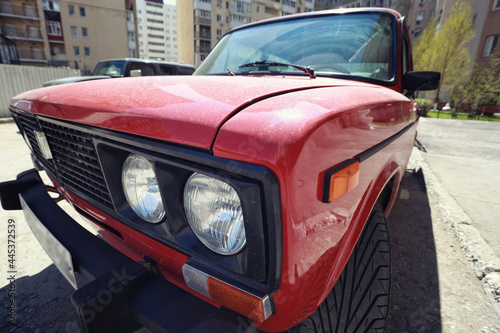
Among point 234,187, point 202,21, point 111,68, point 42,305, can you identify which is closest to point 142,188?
point 234,187

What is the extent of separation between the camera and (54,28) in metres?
36.4

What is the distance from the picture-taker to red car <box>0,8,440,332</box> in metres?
0.66

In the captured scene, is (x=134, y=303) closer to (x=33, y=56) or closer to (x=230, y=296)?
(x=230, y=296)

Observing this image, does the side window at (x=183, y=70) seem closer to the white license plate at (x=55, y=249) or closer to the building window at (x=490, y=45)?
the white license plate at (x=55, y=249)

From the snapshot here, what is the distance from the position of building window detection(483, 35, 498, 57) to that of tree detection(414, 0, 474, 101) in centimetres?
318

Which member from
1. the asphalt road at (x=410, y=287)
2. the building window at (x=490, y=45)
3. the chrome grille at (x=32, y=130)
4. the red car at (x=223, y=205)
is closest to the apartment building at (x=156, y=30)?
the building window at (x=490, y=45)

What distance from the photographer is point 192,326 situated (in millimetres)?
736

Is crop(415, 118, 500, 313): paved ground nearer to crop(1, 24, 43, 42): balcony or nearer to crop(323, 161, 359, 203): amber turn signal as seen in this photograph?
crop(323, 161, 359, 203): amber turn signal

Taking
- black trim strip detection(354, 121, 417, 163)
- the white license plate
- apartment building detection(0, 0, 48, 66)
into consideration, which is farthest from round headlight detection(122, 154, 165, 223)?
apartment building detection(0, 0, 48, 66)

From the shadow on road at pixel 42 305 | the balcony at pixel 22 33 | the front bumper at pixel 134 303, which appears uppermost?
the balcony at pixel 22 33

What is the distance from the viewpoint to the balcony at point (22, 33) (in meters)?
34.9

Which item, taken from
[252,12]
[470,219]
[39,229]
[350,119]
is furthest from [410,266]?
[252,12]

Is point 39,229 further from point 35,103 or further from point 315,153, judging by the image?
point 315,153

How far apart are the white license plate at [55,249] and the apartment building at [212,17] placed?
43455 millimetres
